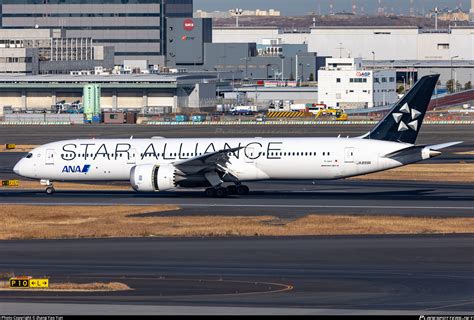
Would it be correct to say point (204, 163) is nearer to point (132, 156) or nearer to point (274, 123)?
point (132, 156)

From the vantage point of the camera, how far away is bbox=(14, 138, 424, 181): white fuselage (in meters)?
63.4

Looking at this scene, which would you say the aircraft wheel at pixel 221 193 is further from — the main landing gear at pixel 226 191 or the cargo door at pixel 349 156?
the cargo door at pixel 349 156

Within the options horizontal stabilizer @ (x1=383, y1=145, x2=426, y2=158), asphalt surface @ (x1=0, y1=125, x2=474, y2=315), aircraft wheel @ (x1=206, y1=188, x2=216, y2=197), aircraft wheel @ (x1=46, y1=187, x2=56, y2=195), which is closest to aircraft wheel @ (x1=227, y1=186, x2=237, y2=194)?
aircraft wheel @ (x1=206, y1=188, x2=216, y2=197)

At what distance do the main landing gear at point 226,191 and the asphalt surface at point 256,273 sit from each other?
16.8 meters

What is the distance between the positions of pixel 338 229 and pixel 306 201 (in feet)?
38.1

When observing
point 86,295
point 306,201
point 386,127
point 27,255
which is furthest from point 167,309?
point 386,127

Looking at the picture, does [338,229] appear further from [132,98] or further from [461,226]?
[132,98]

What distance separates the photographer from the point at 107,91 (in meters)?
185

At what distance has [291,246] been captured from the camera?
148 feet

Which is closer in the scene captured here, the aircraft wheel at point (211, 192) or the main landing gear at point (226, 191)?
the main landing gear at point (226, 191)

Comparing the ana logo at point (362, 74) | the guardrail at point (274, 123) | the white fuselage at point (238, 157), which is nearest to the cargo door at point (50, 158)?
the white fuselage at point (238, 157)

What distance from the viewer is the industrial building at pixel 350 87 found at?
190 m

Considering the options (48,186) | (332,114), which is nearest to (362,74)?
(332,114)

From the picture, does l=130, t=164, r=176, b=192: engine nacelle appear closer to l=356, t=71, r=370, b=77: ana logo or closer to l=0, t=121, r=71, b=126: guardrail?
l=0, t=121, r=71, b=126: guardrail
